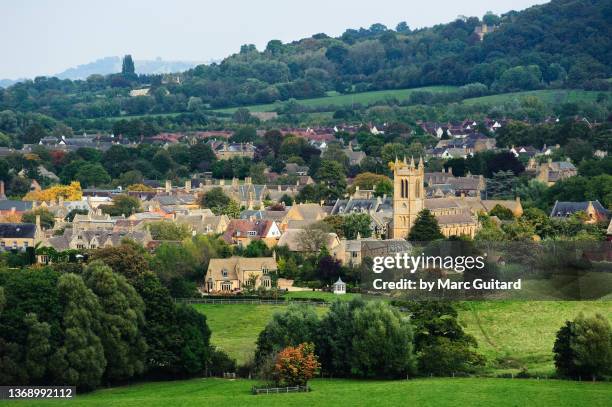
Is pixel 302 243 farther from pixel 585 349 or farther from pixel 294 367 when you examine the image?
pixel 585 349

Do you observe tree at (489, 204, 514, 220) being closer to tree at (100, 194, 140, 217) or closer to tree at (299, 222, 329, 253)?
tree at (299, 222, 329, 253)

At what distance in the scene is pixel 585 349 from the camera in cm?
4344

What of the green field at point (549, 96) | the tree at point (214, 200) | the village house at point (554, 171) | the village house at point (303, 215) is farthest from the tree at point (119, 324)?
the green field at point (549, 96)

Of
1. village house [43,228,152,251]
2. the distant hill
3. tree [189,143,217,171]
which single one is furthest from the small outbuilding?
the distant hill

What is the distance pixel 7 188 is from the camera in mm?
101938

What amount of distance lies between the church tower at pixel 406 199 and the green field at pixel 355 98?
100 metres

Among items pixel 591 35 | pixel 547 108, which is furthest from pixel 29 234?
pixel 591 35

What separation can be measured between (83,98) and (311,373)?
157177 millimetres

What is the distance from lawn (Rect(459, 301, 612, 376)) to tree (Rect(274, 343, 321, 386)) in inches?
227

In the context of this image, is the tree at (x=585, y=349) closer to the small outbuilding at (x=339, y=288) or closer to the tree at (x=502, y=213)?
the small outbuilding at (x=339, y=288)

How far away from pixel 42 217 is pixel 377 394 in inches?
1662

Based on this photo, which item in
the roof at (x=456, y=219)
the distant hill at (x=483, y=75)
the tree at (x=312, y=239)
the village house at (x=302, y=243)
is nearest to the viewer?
the village house at (x=302, y=243)

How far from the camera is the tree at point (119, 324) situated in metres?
43.6

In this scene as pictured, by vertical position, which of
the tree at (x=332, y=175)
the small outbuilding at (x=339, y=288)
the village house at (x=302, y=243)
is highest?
the tree at (x=332, y=175)
